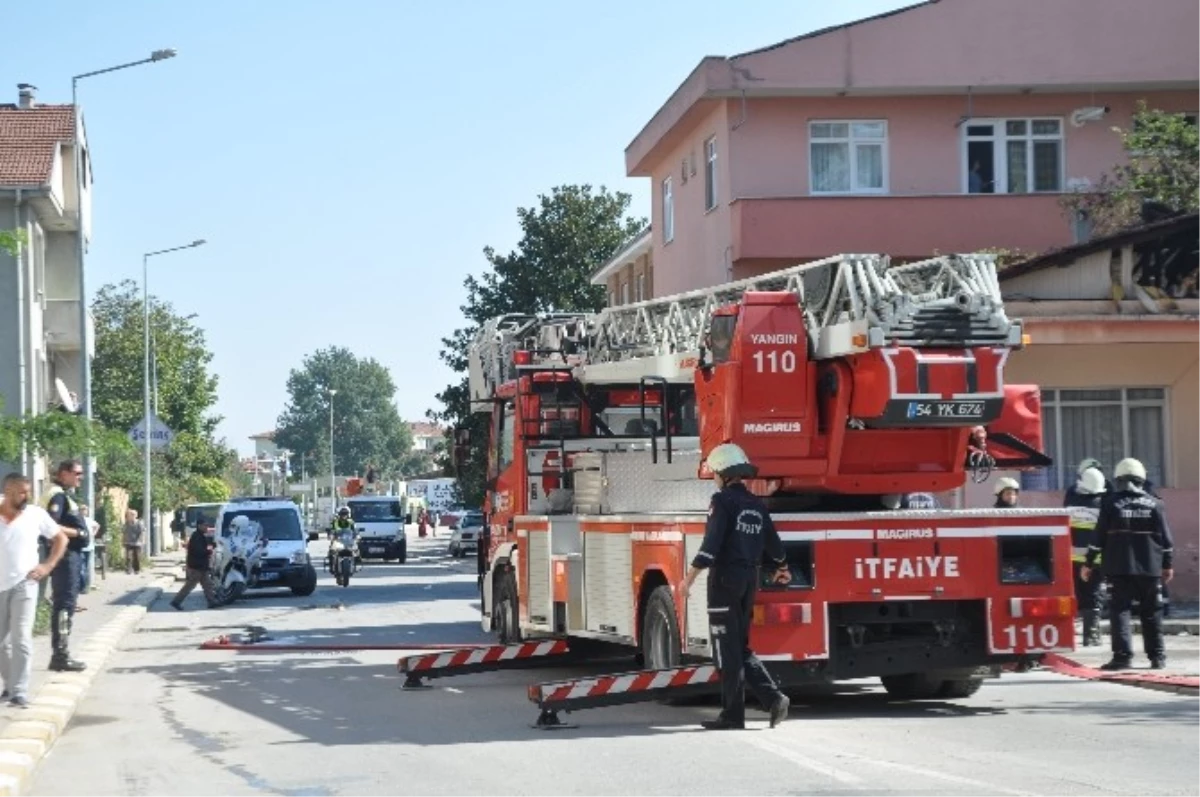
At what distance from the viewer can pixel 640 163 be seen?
135 feet

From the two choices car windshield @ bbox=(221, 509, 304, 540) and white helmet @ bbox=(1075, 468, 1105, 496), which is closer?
white helmet @ bbox=(1075, 468, 1105, 496)

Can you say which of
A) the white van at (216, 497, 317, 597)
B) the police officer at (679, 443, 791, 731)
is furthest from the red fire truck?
the white van at (216, 497, 317, 597)

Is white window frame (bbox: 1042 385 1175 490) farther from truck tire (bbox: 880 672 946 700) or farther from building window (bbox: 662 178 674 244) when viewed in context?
building window (bbox: 662 178 674 244)

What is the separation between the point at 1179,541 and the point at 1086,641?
596 cm

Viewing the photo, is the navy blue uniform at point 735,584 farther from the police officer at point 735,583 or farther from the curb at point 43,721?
the curb at point 43,721

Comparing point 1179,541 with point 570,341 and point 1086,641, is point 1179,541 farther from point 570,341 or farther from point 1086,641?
point 570,341

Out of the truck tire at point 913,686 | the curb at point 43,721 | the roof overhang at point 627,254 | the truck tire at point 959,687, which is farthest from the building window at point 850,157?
the truck tire at point 959,687

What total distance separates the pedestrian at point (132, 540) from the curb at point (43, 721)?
25.5m

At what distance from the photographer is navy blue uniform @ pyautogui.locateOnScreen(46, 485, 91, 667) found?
19109 mm

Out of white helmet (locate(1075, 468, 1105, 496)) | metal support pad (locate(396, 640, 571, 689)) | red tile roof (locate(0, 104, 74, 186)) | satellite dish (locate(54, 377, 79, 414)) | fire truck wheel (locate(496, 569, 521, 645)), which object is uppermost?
red tile roof (locate(0, 104, 74, 186))

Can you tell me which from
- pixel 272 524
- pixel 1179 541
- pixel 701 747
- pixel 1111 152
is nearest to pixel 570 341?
pixel 701 747

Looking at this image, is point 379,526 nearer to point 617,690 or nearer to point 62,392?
point 62,392

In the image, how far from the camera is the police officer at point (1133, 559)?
58.7ft

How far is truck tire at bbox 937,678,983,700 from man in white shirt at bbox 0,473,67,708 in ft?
23.6
